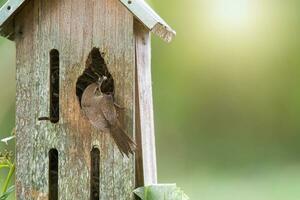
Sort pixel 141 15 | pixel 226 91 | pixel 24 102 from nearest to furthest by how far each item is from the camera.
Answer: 1. pixel 141 15
2. pixel 24 102
3. pixel 226 91

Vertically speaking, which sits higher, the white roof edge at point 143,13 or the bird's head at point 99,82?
the white roof edge at point 143,13

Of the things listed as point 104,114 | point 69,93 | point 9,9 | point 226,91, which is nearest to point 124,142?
point 104,114

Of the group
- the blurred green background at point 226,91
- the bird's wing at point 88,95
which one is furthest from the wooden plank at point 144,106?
the blurred green background at point 226,91

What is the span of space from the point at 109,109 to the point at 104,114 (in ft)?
0.06

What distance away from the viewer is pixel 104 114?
1976 mm

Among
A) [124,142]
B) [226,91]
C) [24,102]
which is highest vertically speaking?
[226,91]

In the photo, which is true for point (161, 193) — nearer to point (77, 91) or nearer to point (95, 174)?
point (95, 174)

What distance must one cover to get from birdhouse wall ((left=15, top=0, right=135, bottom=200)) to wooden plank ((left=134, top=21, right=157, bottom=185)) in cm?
6

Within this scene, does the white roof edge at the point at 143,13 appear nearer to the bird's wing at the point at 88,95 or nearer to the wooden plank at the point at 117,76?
the wooden plank at the point at 117,76

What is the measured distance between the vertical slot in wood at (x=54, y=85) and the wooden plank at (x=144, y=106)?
197 millimetres

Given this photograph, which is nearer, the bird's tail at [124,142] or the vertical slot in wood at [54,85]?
the bird's tail at [124,142]

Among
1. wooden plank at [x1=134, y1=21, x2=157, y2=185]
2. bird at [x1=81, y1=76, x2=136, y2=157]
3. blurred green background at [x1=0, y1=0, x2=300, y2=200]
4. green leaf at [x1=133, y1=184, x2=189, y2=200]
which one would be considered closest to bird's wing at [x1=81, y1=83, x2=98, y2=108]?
bird at [x1=81, y1=76, x2=136, y2=157]

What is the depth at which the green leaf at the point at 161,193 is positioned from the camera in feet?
6.38

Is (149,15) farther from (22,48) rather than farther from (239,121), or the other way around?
(239,121)
